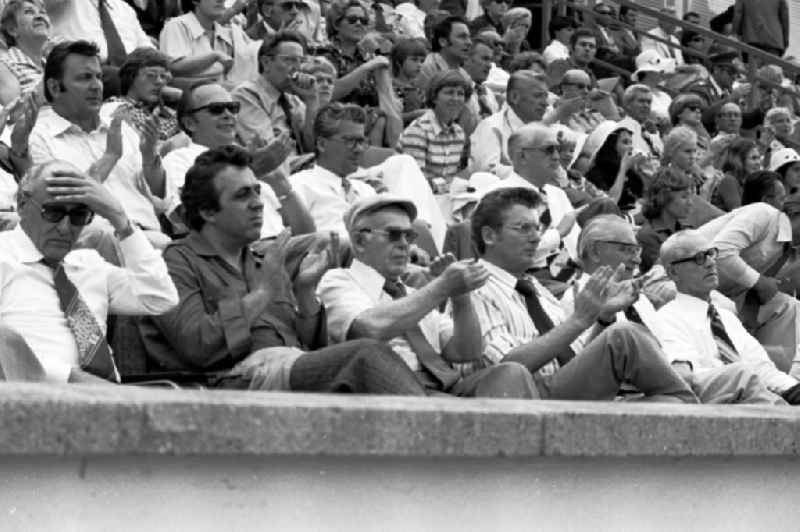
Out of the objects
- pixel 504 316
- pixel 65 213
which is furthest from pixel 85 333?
pixel 504 316

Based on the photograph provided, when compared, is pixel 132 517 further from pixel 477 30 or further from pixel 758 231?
pixel 477 30

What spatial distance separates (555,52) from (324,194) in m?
7.82

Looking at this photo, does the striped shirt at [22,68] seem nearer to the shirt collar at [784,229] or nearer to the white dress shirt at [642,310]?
the white dress shirt at [642,310]

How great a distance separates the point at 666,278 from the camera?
9.35 metres

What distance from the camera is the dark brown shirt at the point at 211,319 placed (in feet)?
21.4

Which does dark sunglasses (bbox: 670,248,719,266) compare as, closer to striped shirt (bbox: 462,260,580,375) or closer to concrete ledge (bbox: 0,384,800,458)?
striped shirt (bbox: 462,260,580,375)

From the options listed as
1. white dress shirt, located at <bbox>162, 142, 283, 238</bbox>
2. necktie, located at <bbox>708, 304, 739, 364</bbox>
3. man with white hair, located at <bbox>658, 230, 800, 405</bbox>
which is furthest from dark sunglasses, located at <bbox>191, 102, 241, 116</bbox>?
necktie, located at <bbox>708, 304, 739, 364</bbox>

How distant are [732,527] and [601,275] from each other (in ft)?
6.48

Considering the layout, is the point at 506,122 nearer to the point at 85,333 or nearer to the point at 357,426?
the point at 85,333

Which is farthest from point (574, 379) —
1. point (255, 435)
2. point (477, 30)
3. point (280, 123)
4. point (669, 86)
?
point (669, 86)

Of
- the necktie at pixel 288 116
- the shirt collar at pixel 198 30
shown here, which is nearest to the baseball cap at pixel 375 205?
the necktie at pixel 288 116

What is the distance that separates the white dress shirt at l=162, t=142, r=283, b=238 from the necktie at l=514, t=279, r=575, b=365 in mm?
1342

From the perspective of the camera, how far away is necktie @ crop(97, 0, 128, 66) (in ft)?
37.6

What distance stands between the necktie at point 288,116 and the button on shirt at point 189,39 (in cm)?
98
